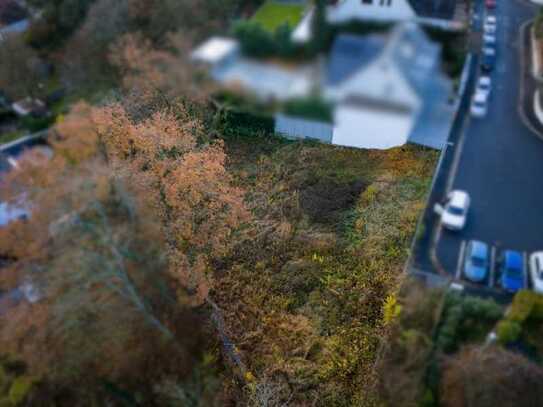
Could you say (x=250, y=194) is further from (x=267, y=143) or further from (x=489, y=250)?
(x=489, y=250)

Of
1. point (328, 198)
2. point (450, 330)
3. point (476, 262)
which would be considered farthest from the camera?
point (328, 198)

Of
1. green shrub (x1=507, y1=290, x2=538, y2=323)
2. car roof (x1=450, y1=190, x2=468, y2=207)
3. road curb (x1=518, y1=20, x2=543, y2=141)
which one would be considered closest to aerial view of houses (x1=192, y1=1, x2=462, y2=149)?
car roof (x1=450, y1=190, x2=468, y2=207)

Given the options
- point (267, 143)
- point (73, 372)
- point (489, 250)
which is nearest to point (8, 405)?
point (73, 372)

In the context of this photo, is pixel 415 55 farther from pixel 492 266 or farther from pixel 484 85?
pixel 484 85

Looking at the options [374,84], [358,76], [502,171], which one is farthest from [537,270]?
[358,76]

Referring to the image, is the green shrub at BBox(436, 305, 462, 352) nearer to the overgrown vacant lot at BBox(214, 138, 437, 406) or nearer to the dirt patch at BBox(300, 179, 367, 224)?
the overgrown vacant lot at BBox(214, 138, 437, 406)

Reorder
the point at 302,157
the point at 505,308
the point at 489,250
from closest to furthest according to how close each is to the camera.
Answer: the point at 505,308 < the point at 489,250 < the point at 302,157
